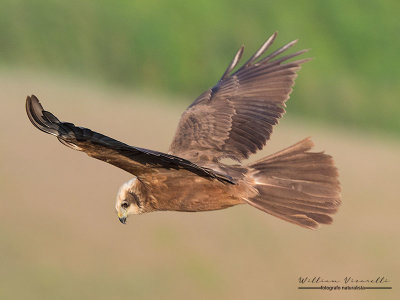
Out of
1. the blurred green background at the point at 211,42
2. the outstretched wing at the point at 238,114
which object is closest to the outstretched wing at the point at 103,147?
the outstretched wing at the point at 238,114

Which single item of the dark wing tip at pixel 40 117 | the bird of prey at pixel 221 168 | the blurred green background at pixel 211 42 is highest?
the blurred green background at pixel 211 42

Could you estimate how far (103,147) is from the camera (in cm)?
745

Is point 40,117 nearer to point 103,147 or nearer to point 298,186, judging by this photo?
point 103,147

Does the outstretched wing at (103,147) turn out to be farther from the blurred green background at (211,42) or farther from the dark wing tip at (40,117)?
the blurred green background at (211,42)

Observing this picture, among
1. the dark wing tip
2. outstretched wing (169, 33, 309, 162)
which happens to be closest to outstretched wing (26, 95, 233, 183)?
the dark wing tip

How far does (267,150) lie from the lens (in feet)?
53.2

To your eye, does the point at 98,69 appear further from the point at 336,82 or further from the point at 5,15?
the point at 336,82

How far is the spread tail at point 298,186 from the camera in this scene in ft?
26.9

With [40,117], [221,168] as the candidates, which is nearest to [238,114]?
[221,168]

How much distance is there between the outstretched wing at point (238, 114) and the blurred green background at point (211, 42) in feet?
21.9

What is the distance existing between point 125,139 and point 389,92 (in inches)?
171

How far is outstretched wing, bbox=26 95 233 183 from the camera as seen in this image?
23.8ft

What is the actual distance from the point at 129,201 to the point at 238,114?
4.80ft

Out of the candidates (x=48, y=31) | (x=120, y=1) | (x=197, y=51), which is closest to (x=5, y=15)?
(x=48, y=31)
